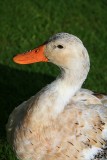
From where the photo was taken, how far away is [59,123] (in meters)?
3.43

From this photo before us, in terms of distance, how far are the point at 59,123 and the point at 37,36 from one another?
2908 millimetres

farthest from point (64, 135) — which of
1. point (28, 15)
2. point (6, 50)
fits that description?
point (28, 15)

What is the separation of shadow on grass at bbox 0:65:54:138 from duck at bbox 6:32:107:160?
1.14 metres

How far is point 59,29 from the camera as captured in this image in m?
6.41

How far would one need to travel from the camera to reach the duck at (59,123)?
3.37 metres

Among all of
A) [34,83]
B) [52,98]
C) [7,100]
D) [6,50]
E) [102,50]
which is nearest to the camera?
[52,98]

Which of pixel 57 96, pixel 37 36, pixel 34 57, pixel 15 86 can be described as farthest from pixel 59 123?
pixel 37 36

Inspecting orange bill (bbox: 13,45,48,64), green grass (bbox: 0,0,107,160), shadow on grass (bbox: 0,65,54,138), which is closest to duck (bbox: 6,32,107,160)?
orange bill (bbox: 13,45,48,64)

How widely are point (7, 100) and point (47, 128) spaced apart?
5.02ft

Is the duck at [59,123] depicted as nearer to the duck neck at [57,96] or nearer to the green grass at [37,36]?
the duck neck at [57,96]

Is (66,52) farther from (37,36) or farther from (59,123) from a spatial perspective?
(37,36)

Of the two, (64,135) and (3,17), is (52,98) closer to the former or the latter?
(64,135)

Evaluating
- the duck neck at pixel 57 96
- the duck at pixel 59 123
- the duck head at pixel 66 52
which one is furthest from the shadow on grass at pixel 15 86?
the duck head at pixel 66 52

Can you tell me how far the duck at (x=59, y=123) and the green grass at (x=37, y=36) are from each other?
30.1 inches
